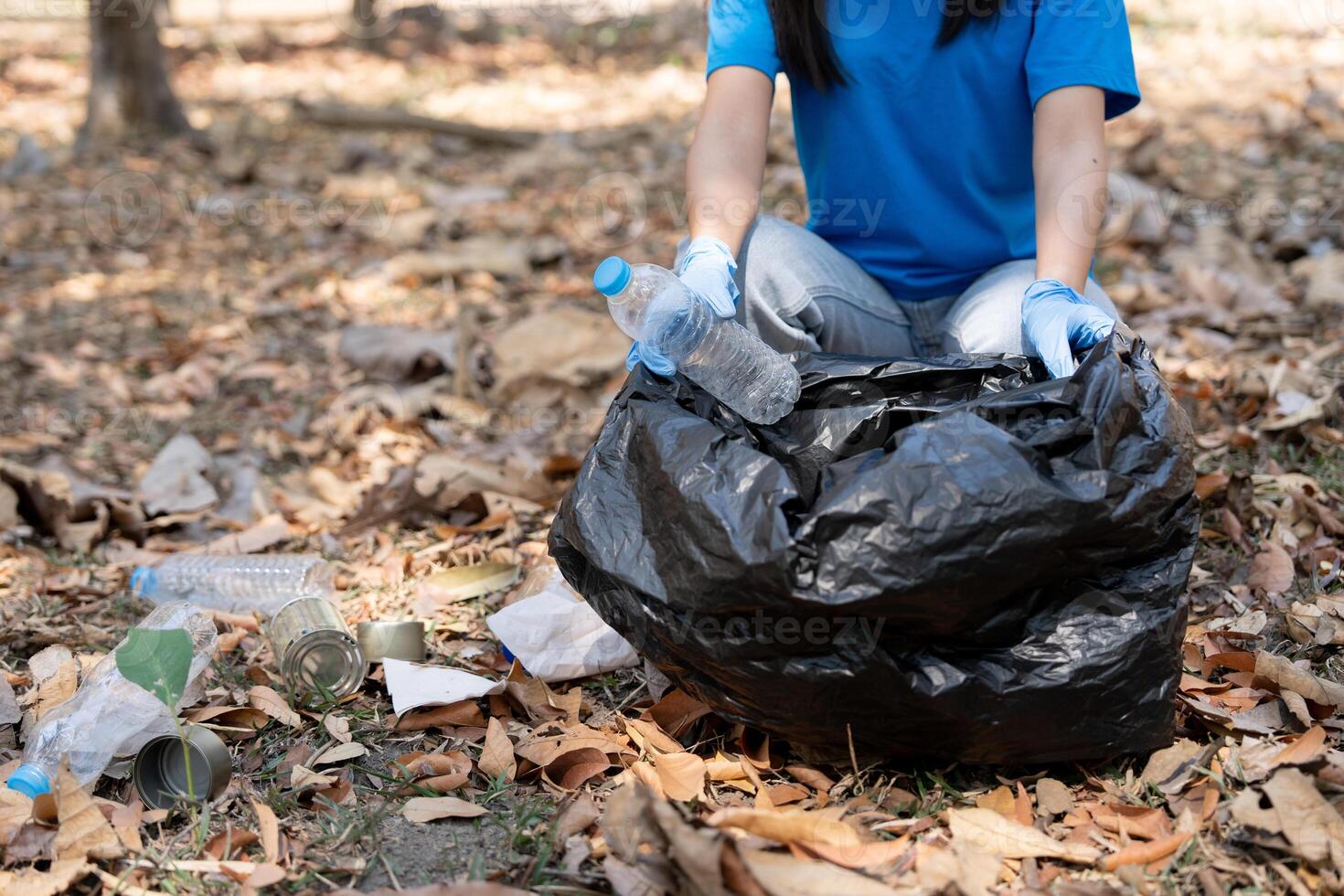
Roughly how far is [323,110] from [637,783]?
23.0ft

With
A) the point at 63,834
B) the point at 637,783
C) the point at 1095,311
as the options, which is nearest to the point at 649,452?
the point at 637,783

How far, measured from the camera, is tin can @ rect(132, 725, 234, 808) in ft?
5.79

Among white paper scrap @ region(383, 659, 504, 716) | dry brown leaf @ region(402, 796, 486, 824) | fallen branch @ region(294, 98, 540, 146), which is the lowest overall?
dry brown leaf @ region(402, 796, 486, 824)

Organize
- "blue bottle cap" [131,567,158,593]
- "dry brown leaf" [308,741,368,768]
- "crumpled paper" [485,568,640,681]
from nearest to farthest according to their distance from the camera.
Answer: "dry brown leaf" [308,741,368,768], "crumpled paper" [485,568,640,681], "blue bottle cap" [131,567,158,593]

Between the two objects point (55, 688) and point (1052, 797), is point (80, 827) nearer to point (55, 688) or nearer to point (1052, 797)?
point (55, 688)

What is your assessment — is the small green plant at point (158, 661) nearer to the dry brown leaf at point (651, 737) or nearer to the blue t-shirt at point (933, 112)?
the dry brown leaf at point (651, 737)

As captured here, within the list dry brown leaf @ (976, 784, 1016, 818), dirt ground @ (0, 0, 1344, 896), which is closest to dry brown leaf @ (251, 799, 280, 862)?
dirt ground @ (0, 0, 1344, 896)

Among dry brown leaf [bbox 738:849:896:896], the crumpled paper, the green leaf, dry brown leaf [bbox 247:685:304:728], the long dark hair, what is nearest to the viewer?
dry brown leaf [bbox 738:849:896:896]

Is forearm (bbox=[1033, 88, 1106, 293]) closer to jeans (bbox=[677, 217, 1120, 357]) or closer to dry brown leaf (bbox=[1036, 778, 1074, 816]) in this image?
jeans (bbox=[677, 217, 1120, 357])

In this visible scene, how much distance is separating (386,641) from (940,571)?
1.17 m

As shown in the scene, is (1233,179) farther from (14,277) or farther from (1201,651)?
(14,277)

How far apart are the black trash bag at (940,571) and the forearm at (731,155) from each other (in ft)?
2.25

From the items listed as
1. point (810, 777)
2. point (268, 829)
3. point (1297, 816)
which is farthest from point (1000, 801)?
point (268, 829)

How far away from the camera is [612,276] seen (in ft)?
5.88
